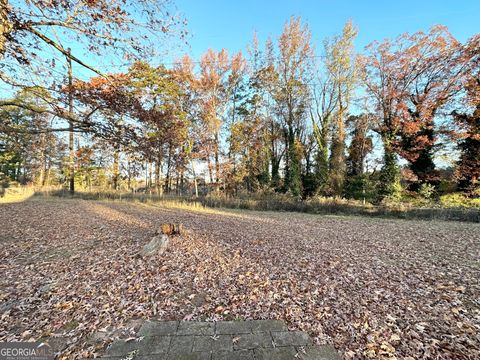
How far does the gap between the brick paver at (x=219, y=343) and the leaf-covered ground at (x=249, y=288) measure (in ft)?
0.41

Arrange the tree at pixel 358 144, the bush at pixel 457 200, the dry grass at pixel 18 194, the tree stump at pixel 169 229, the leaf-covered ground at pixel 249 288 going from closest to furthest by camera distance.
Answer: the leaf-covered ground at pixel 249 288
the tree stump at pixel 169 229
the dry grass at pixel 18 194
the bush at pixel 457 200
the tree at pixel 358 144

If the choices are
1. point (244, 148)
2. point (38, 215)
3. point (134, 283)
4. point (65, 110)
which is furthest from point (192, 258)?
point (244, 148)

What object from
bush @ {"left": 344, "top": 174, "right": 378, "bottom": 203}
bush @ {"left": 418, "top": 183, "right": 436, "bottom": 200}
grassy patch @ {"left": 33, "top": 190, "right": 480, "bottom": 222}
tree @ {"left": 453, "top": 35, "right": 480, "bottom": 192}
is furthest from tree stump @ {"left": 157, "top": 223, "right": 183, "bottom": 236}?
tree @ {"left": 453, "top": 35, "right": 480, "bottom": 192}

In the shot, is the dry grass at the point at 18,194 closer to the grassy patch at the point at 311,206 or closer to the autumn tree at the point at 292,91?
the grassy patch at the point at 311,206

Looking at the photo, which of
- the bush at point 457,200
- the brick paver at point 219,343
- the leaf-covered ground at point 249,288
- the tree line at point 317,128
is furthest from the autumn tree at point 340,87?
the brick paver at point 219,343

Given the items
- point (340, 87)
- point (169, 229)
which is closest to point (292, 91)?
point (340, 87)

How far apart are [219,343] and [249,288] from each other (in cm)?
92

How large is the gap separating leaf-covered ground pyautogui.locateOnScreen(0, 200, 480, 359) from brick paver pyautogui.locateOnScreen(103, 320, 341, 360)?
4.9 inches

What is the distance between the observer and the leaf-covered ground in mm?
1880

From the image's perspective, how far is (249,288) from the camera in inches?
104

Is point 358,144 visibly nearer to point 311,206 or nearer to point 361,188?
point 361,188

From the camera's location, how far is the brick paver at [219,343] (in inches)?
64.4

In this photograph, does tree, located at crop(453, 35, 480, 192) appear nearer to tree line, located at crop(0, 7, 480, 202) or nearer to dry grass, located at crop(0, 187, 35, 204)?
tree line, located at crop(0, 7, 480, 202)

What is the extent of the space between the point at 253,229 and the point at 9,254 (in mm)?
4745
